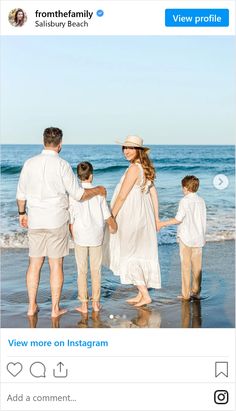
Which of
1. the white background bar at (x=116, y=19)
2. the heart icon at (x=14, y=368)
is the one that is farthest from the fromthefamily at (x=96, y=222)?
the heart icon at (x=14, y=368)

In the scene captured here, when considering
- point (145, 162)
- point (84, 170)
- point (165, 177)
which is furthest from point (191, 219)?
point (165, 177)

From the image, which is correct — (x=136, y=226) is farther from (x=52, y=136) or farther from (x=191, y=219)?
(x=52, y=136)

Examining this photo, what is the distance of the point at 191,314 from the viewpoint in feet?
17.1

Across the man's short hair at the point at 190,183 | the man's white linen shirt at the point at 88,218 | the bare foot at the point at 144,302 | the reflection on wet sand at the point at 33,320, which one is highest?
the man's short hair at the point at 190,183

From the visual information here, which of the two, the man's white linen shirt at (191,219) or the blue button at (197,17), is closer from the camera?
the blue button at (197,17)

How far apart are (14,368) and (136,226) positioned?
192 cm

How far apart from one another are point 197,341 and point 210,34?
2.14m

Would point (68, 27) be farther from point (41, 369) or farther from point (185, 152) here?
point (185, 152)

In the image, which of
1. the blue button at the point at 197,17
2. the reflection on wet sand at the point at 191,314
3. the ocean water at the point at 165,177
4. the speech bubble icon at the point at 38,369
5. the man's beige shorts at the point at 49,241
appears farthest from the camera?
the ocean water at the point at 165,177

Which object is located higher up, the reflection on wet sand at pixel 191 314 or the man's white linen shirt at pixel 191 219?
the man's white linen shirt at pixel 191 219

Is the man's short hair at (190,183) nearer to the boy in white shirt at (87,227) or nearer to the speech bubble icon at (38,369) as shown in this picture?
the boy in white shirt at (87,227)

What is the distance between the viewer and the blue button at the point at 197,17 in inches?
160

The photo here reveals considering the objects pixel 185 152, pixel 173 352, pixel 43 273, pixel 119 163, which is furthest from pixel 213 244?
pixel 185 152

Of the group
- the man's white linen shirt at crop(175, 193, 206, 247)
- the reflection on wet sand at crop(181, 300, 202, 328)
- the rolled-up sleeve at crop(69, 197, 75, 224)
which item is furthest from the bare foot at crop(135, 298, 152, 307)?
the rolled-up sleeve at crop(69, 197, 75, 224)
